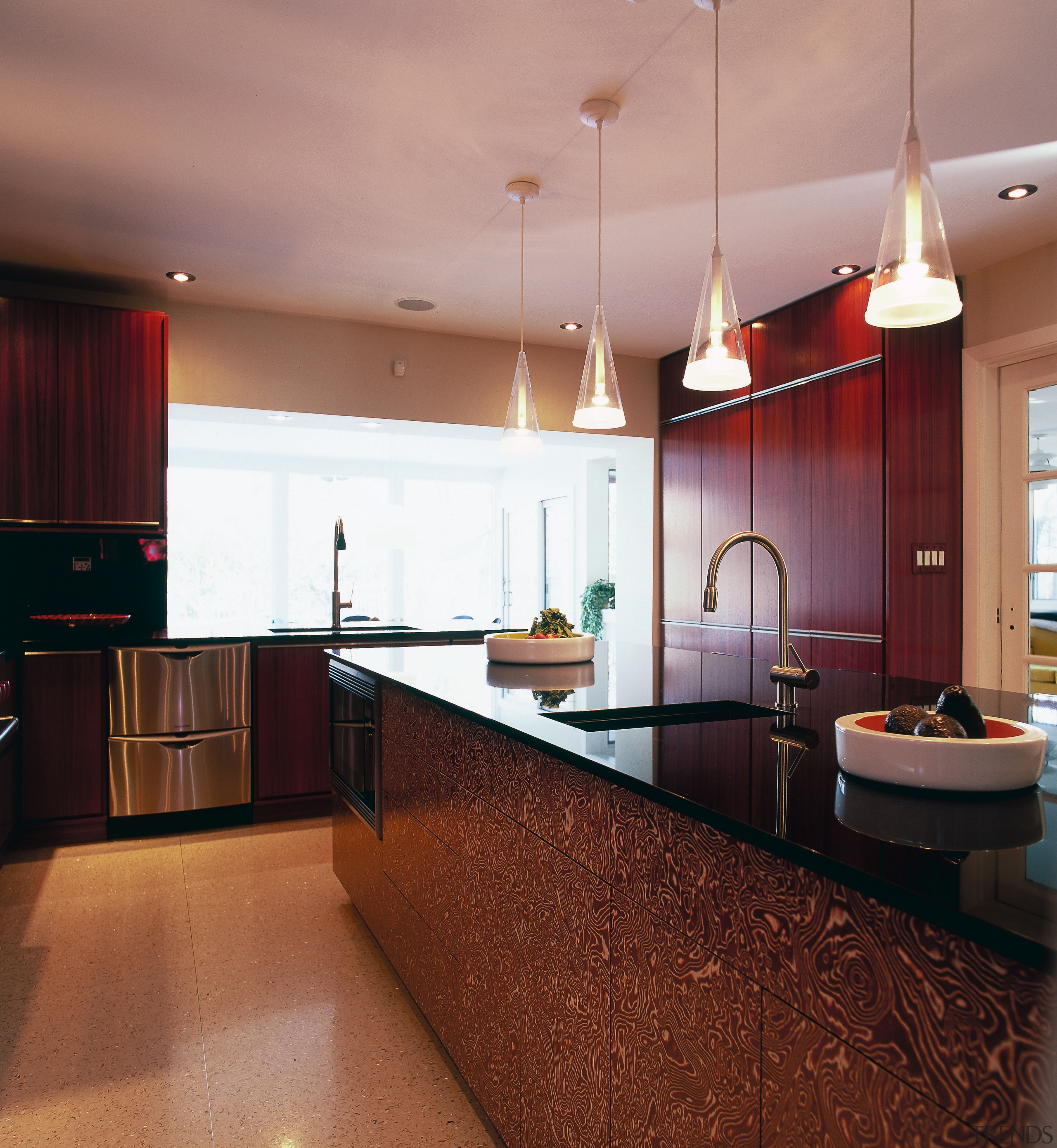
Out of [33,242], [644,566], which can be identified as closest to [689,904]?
[33,242]

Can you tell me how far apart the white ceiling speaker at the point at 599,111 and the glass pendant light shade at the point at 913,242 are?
1.42 m

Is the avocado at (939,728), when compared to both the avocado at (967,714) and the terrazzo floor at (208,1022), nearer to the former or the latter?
the avocado at (967,714)

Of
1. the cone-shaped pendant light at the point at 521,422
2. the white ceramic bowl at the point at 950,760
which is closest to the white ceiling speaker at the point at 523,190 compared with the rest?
the cone-shaped pendant light at the point at 521,422

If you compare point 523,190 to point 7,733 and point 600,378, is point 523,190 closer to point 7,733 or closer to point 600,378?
point 600,378

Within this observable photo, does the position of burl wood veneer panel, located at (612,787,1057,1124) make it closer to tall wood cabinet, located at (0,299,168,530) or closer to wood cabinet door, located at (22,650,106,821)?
wood cabinet door, located at (22,650,106,821)

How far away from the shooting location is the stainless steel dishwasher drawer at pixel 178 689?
3.74m

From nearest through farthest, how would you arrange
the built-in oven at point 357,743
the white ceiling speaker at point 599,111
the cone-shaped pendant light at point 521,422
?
the built-in oven at point 357,743 < the white ceiling speaker at point 599,111 < the cone-shaped pendant light at point 521,422

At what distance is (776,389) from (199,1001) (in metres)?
4.05

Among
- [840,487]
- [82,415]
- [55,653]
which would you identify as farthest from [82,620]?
[840,487]

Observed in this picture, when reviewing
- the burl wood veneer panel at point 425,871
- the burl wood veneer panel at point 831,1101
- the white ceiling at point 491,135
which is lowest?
the burl wood veneer panel at point 425,871

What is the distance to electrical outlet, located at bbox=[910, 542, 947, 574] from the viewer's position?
396 cm

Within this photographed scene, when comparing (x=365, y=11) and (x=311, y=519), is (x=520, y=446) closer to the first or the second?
(x=365, y=11)

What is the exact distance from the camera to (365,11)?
2.24 m

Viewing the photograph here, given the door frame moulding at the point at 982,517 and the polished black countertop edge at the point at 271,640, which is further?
the door frame moulding at the point at 982,517
